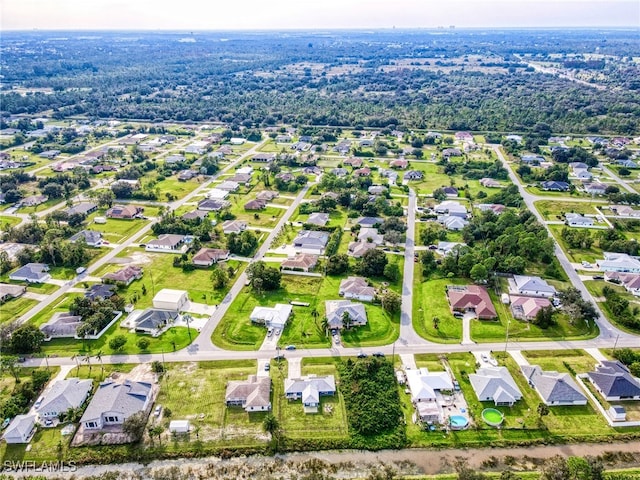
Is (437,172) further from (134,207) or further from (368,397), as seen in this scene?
(368,397)

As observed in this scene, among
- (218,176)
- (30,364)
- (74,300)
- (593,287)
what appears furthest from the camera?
(218,176)

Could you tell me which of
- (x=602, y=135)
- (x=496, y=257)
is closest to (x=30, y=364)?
(x=496, y=257)

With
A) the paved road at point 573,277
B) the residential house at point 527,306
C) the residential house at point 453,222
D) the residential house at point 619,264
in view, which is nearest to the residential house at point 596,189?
the paved road at point 573,277

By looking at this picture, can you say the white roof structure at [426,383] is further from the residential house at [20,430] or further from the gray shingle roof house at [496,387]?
the residential house at [20,430]

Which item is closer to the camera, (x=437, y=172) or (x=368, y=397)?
(x=368, y=397)

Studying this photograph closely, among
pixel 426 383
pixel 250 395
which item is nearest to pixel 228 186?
pixel 250 395

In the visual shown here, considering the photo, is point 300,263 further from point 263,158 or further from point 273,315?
point 263,158

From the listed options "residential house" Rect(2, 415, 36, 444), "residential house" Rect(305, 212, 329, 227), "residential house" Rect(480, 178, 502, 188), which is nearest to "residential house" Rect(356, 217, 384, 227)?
"residential house" Rect(305, 212, 329, 227)
